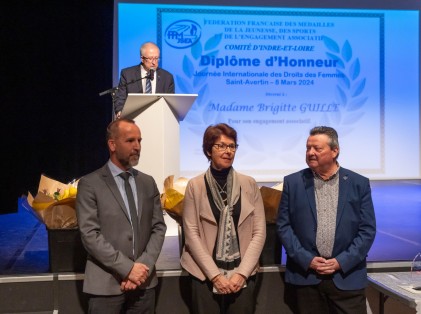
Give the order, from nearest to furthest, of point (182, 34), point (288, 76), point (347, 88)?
point (182, 34), point (288, 76), point (347, 88)

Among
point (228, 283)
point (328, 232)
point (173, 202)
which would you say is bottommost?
point (228, 283)

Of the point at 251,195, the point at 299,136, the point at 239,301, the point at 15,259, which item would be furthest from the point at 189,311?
the point at 299,136

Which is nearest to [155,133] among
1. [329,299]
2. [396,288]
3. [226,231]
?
[226,231]

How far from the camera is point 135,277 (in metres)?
2.44

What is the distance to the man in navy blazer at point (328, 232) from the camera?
2.68 meters

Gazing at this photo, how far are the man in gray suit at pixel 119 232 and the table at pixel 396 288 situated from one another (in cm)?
114

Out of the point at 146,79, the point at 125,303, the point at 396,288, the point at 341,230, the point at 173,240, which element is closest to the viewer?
the point at 125,303

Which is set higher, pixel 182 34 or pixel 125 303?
pixel 182 34

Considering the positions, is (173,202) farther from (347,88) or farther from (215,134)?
(347,88)

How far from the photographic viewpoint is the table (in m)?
2.63

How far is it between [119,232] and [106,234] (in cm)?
6

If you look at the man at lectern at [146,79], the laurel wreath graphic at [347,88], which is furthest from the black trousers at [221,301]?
the laurel wreath graphic at [347,88]

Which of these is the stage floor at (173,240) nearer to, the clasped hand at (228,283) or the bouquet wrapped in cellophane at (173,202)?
the bouquet wrapped in cellophane at (173,202)

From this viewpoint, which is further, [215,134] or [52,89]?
[52,89]
